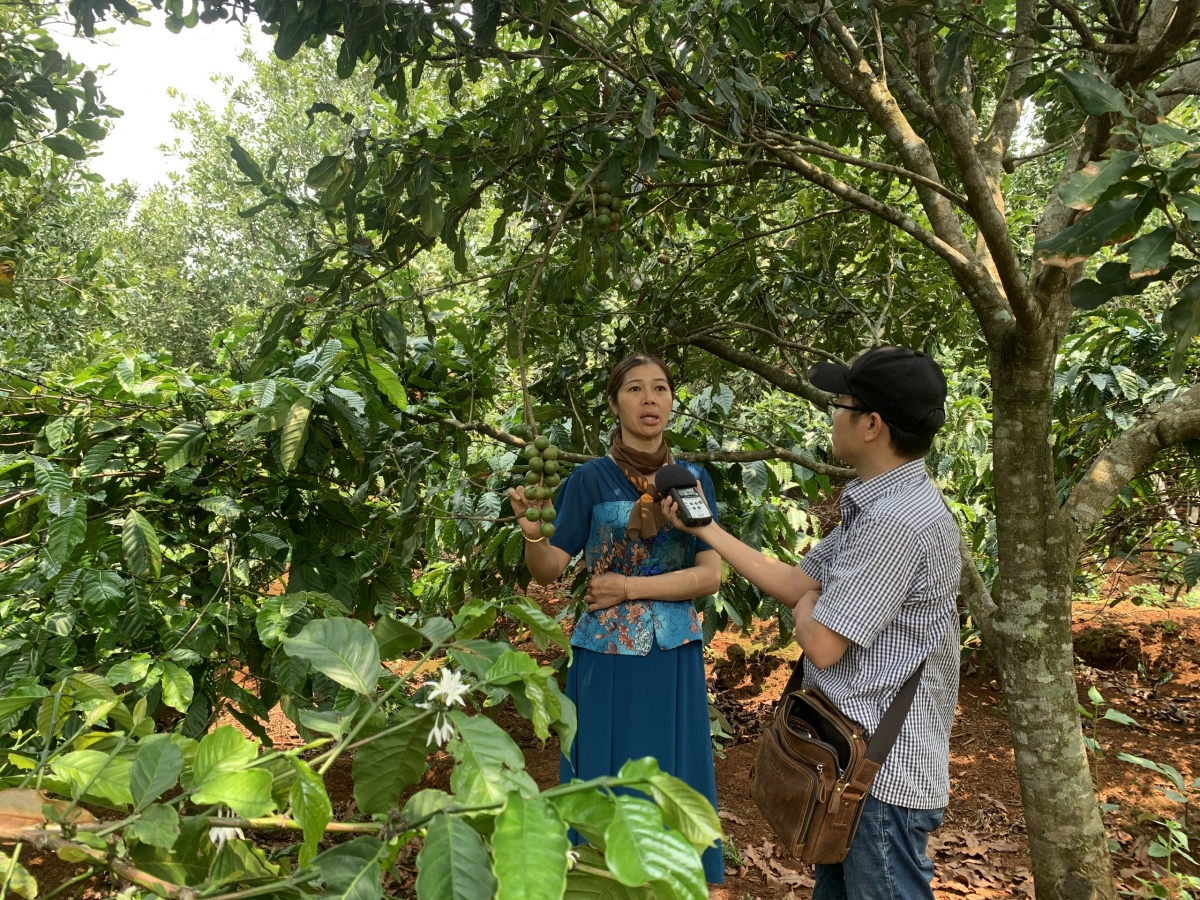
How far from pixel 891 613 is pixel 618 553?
876 millimetres

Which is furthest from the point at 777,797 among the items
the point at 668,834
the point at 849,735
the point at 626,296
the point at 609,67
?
the point at 626,296

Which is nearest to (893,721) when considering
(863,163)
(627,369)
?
(627,369)

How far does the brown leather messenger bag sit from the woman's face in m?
0.88

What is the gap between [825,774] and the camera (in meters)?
1.51

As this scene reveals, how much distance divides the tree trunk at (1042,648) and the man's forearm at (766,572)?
0.69 meters

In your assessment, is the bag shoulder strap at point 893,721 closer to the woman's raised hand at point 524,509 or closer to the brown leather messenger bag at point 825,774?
the brown leather messenger bag at point 825,774

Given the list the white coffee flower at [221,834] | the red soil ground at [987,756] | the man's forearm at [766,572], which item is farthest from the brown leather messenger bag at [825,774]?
the red soil ground at [987,756]

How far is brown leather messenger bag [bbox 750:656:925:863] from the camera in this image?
1.50m

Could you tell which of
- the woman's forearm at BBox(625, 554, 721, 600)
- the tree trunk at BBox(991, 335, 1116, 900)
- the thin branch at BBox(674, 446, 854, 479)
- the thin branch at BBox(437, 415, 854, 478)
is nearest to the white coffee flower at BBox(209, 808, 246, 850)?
the woman's forearm at BBox(625, 554, 721, 600)

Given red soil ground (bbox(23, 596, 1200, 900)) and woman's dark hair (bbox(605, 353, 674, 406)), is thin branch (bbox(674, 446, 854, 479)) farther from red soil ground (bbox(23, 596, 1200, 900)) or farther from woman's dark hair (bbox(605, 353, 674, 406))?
red soil ground (bbox(23, 596, 1200, 900))

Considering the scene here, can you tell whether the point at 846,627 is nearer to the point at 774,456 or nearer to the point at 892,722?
the point at 892,722

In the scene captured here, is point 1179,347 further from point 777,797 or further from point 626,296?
point 626,296

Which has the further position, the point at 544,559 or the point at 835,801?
the point at 544,559

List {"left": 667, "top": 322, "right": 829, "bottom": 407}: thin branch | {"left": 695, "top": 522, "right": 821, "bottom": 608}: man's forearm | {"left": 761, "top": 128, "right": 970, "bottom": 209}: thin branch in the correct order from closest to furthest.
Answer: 1. {"left": 695, "top": 522, "right": 821, "bottom": 608}: man's forearm
2. {"left": 761, "top": 128, "right": 970, "bottom": 209}: thin branch
3. {"left": 667, "top": 322, "right": 829, "bottom": 407}: thin branch
